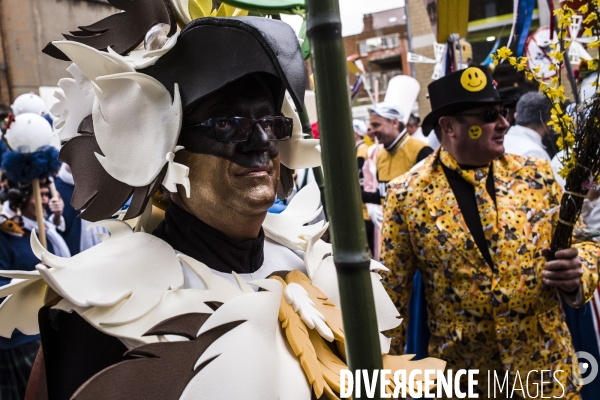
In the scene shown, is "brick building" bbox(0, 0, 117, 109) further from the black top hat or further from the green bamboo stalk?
the green bamboo stalk

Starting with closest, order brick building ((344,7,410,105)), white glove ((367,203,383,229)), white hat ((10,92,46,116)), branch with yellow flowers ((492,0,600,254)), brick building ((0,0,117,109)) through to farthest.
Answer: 1. branch with yellow flowers ((492,0,600,254))
2. white hat ((10,92,46,116))
3. white glove ((367,203,383,229))
4. brick building ((0,0,117,109))
5. brick building ((344,7,410,105))

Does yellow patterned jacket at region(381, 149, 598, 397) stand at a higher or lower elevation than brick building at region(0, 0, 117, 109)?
lower

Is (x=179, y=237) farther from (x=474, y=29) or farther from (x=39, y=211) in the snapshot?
(x=474, y=29)

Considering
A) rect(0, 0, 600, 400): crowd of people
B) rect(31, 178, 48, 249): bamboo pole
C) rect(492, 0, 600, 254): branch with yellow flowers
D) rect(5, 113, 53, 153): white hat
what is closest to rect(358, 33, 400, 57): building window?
rect(5, 113, 53, 153): white hat

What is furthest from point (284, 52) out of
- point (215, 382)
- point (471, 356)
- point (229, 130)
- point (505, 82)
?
point (505, 82)

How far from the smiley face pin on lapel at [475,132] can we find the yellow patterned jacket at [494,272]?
0.49 ft

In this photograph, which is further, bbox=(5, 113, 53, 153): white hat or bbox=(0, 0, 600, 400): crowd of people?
bbox=(5, 113, 53, 153): white hat

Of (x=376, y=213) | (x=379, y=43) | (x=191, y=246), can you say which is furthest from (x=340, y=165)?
(x=379, y=43)

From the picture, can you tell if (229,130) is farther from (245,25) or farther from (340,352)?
(340,352)

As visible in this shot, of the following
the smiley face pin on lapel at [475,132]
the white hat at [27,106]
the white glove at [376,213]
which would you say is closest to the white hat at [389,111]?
the white glove at [376,213]

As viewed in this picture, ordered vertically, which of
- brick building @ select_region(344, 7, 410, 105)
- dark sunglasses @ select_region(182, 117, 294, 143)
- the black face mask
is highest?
brick building @ select_region(344, 7, 410, 105)

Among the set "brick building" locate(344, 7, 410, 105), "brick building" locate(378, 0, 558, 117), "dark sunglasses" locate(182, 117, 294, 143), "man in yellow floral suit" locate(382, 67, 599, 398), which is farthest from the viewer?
"brick building" locate(344, 7, 410, 105)

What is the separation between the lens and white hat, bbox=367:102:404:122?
552 centimetres

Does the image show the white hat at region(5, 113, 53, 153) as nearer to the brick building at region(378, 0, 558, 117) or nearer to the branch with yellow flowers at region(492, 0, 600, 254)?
the branch with yellow flowers at region(492, 0, 600, 254)
